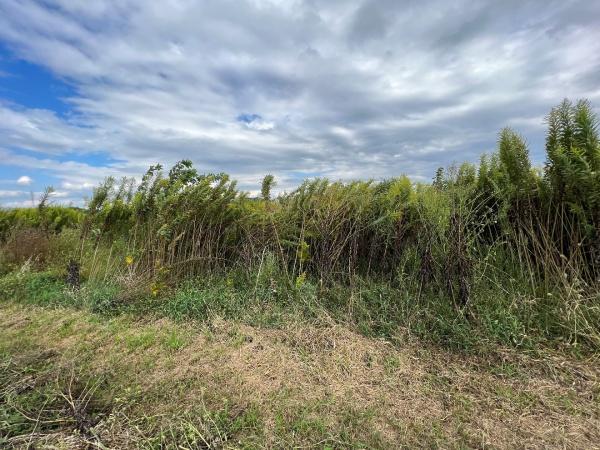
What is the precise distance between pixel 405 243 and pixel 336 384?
220cm

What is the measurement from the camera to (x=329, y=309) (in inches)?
163

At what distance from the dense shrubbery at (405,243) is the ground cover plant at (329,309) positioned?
24 millimetres

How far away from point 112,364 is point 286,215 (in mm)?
2829

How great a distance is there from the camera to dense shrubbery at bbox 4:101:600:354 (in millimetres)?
3639

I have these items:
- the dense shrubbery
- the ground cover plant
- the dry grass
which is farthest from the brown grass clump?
the dry grass

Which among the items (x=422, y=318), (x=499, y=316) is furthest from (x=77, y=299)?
(x=499, y=316)

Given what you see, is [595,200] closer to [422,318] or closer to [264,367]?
[422,318]

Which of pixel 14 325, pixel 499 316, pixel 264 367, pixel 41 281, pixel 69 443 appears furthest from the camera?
pixel 41 281

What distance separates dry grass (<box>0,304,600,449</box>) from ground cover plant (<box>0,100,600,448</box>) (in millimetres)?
16

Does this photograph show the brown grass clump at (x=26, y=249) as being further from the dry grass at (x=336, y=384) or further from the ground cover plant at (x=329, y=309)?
the dry grass at (x=336, y=384)

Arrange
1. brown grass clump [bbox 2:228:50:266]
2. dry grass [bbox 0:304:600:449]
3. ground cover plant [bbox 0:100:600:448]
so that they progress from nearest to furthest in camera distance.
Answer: dry grass [bbox 0:304:600:449]
ground cover plant [bbox 0:100:600:448]
brown grass clump [bbox 2:228:50:266]

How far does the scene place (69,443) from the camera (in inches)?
89.0

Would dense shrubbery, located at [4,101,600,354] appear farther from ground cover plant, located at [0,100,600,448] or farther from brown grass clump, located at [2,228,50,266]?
brown grass clump, located at [2,228,50,266]

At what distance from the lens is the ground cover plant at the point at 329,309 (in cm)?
250
